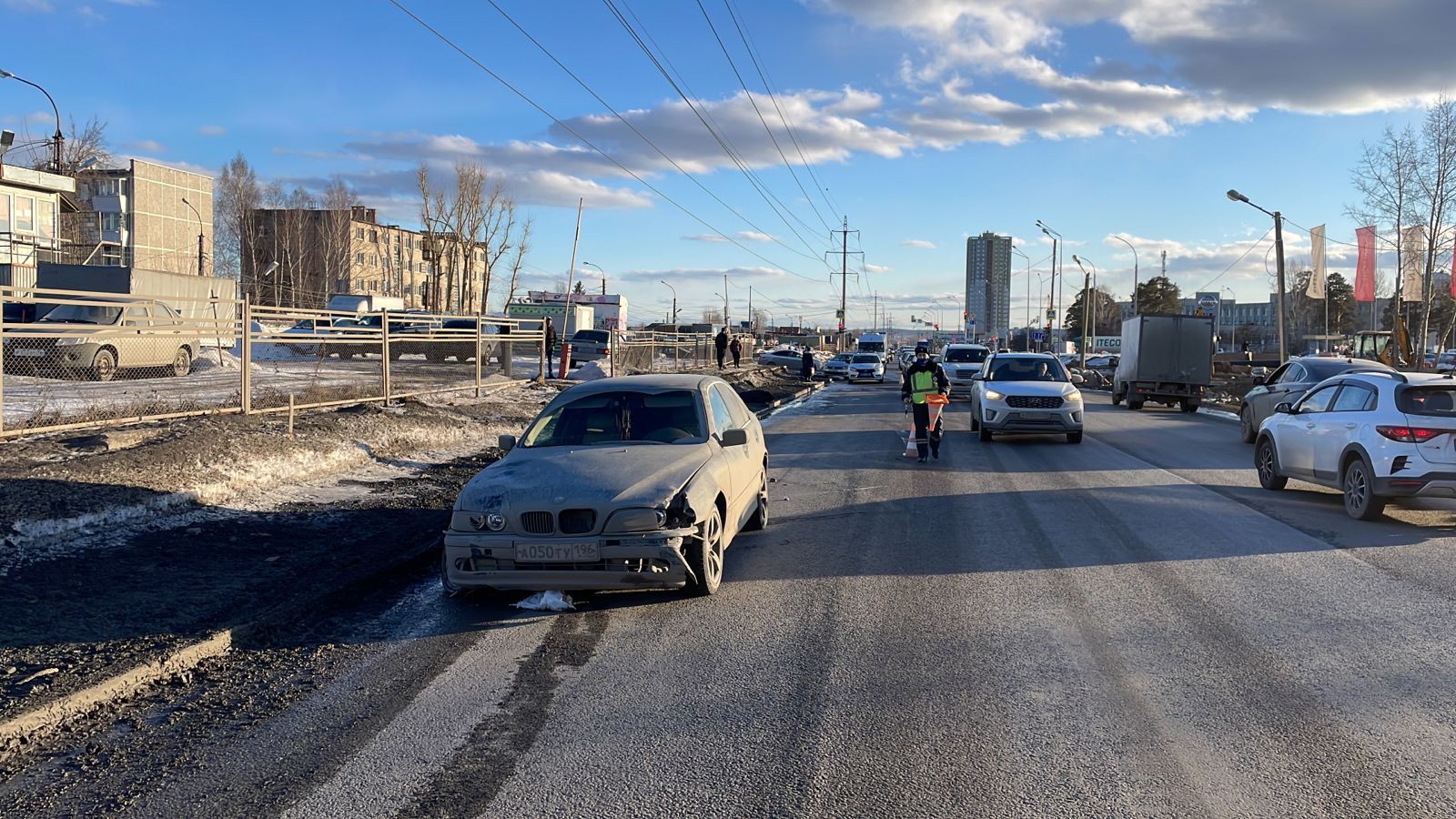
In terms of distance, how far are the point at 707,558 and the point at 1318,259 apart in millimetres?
35687

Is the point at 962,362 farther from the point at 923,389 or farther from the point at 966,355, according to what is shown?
the point at 923,389

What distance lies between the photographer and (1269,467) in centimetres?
1276

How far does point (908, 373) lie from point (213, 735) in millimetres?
12375

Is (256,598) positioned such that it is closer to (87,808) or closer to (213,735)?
(213,735)

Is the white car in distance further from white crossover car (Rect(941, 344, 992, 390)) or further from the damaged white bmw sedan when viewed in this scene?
the damaged white bmw sedan

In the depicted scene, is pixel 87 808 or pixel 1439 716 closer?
pixel 87 808

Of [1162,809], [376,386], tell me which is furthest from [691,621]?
[376,386]

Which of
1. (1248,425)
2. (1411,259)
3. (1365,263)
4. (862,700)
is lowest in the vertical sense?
(862,700)

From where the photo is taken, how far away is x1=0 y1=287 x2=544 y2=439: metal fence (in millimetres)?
12266

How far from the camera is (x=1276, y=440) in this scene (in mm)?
12484

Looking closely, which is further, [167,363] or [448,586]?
[167,363]

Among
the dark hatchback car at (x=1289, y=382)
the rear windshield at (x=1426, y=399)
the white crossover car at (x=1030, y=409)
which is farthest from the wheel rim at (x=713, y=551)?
the dark hatchback car at (x=1289, y=382)

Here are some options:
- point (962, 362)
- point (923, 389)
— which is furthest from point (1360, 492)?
point (962, 362)

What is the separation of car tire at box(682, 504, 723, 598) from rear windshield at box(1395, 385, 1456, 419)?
7.27 meters
